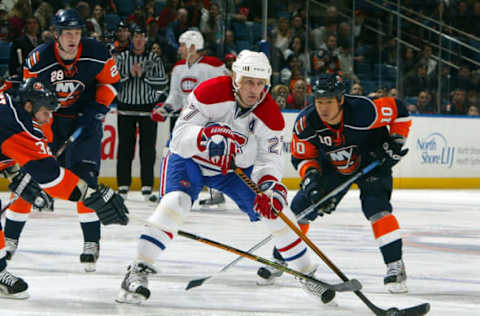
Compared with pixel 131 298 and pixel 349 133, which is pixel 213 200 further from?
pixel 131 298

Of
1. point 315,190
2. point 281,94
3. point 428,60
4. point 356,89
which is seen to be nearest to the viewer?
point 315,190

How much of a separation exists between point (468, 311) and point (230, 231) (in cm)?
241

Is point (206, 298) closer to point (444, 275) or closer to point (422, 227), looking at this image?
point (444, 275)

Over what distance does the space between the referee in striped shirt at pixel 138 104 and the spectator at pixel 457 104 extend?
421 cm

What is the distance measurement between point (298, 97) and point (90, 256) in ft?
17.2

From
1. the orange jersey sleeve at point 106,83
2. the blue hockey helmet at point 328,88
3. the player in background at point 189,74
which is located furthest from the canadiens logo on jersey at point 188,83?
the blue hockey helmet at point 328,88

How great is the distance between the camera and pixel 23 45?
22.6 ft

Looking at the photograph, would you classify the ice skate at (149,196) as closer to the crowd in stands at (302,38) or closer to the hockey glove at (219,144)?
the crowd in stands at (302,38)

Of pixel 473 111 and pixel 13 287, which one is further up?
pixel 473 111

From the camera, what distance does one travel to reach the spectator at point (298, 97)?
8.46 m

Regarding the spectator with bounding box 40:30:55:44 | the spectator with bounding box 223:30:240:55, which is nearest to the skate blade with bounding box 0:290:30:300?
the spectator with bounding box 40:30:55:44

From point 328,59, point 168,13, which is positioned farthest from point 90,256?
point 328,59

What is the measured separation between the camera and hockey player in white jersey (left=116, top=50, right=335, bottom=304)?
2805mm

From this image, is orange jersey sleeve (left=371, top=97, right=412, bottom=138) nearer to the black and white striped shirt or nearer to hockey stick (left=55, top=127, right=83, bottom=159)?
hockey stick (left=55, top=127, right=83, bottom=159)
